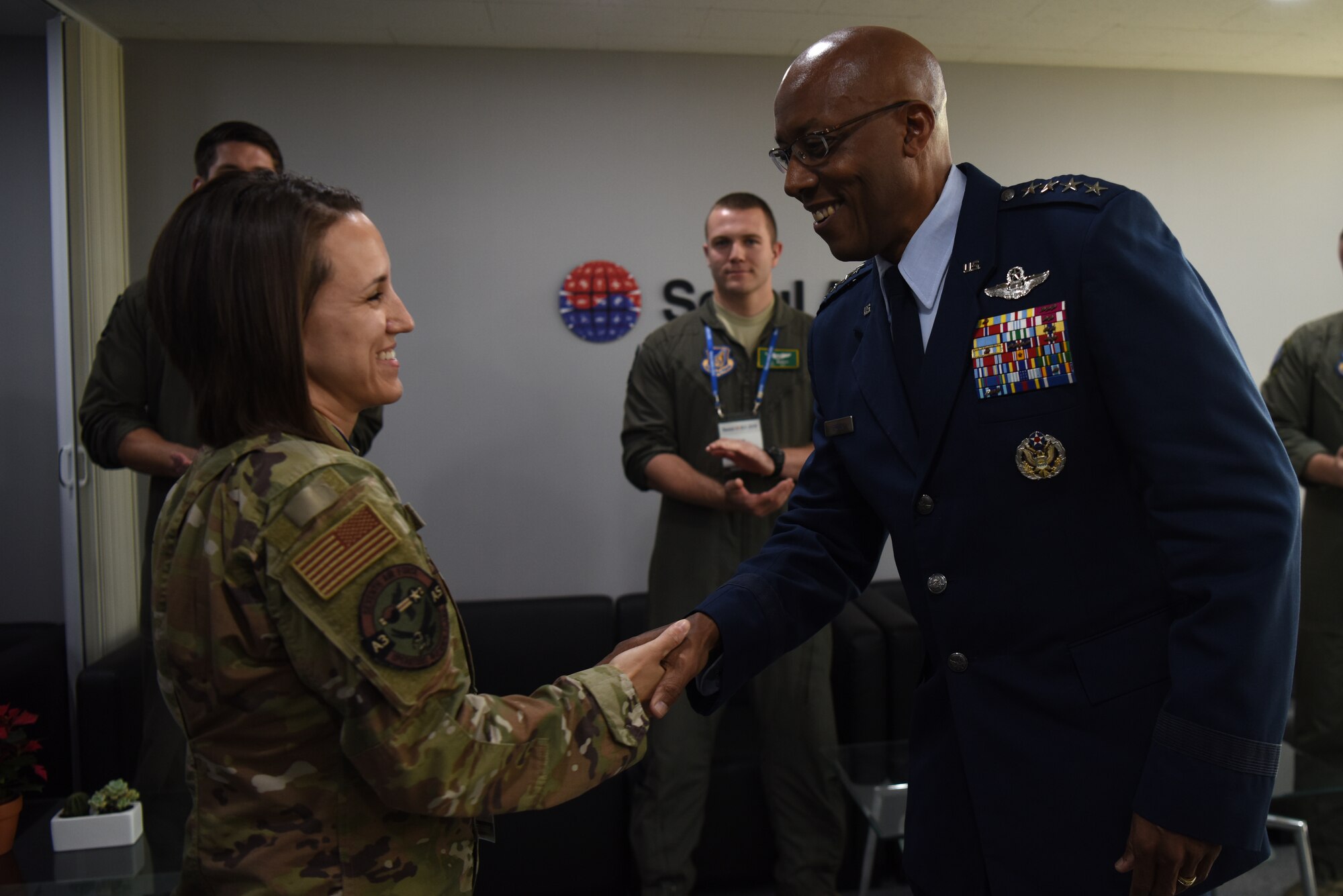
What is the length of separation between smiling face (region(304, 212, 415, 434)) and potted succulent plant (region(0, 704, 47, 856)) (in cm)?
161

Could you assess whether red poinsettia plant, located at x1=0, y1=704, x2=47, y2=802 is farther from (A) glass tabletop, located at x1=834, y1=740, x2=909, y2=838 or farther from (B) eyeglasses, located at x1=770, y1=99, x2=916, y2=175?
(B) eyeglasses, located at x1=770, y1=99, x2=916, y2=175

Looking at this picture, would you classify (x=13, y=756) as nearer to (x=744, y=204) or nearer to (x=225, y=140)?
(x=225, y=140)

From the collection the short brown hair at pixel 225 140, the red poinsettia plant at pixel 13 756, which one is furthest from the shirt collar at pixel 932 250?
the red poinsettia plant at pixel 13 756

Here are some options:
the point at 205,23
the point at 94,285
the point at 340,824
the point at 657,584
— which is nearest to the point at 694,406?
the point at 657,584

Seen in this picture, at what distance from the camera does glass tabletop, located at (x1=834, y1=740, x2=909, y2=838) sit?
2.29m

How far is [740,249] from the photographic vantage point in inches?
110

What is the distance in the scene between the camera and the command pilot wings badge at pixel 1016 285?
1.14 m

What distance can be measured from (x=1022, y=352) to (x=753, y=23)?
9.31ft

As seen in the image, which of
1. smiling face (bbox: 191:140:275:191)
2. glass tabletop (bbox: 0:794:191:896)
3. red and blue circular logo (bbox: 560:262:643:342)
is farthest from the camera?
red and blue circular logo (bbox: 560:262:643:342)

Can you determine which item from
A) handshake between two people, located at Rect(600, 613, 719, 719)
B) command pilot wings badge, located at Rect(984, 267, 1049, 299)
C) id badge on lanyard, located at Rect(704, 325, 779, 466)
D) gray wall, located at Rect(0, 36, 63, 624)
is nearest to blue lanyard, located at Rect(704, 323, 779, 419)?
id badge on lanyard, located at Rect(704, 325, 779, 466)

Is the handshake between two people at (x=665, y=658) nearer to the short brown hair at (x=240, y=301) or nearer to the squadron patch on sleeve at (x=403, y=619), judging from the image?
the squadron patch on sleeve at (x=403, y=619)

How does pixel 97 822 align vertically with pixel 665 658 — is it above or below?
below

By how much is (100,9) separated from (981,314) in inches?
139

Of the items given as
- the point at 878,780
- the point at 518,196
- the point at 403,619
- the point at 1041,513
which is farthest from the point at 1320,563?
the point at 518,196
